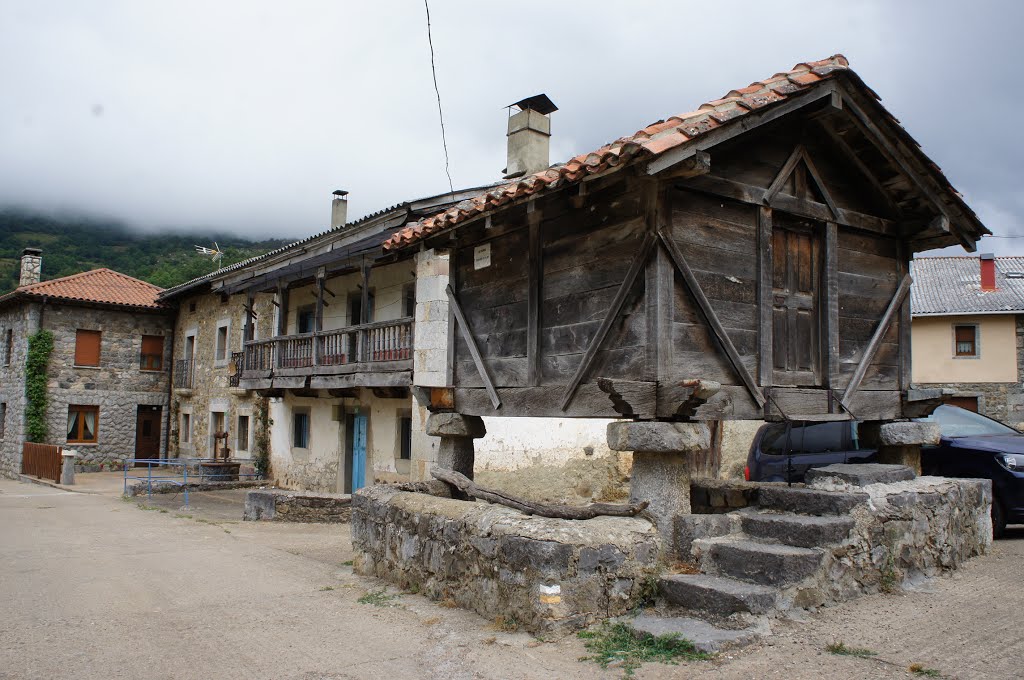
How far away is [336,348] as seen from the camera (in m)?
14.4

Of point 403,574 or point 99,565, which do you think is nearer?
point 403,574

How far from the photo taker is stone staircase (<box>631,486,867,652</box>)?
14.5ft

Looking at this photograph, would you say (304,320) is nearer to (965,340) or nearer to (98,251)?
(965,340)

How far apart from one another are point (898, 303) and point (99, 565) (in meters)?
8.31

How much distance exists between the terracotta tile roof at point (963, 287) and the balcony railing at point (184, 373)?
2304cm

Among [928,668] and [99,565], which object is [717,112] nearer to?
[928,668]

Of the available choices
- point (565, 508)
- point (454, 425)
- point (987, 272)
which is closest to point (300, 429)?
point (454, 425)

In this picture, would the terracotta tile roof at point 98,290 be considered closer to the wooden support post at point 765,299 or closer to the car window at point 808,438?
the car window at point 808,438

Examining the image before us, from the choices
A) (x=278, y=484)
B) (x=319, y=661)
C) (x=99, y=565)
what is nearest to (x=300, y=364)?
(x=278, y=484)

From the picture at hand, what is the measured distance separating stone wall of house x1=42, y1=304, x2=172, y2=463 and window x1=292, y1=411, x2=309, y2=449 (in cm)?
909

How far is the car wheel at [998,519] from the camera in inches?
305

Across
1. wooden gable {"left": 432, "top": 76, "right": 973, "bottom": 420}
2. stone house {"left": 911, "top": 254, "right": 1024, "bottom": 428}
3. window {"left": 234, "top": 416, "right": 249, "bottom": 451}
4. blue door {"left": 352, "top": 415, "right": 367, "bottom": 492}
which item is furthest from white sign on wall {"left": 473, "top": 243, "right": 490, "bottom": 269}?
stone house {"left": 911, "top": 254, "right": 1024, "bottom": 428}

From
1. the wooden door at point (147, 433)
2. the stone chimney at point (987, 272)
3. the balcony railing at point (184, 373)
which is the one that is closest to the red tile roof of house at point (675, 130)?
the balcony railing at point (184, 373)

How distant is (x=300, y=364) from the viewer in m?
15.5
